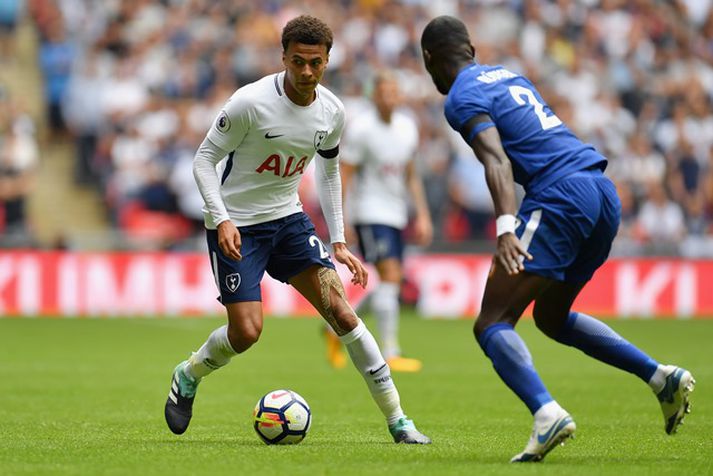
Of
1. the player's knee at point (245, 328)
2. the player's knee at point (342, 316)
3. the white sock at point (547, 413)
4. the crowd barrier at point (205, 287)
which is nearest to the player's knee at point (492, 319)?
the white sock at point (547, 413)

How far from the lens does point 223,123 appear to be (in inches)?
311

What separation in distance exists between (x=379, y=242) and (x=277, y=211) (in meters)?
5.52

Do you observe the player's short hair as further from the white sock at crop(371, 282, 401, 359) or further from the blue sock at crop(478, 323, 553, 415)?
the white sock at crop(371, 282, 401, 359)

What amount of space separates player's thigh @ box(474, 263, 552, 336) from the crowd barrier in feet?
45.3

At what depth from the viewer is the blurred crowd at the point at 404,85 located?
2245 cm

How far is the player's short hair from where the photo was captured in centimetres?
725

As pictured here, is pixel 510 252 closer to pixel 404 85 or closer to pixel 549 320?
pixel 549 320

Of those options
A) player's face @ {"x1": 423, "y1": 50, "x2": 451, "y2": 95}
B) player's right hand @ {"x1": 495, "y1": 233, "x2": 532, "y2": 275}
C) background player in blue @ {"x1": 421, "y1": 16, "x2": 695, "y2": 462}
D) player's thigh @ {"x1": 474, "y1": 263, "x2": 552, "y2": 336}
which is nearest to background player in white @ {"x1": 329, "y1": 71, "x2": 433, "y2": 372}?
background player in blue @ {"x1": 421, "y1": 16, "x2": 695, "y2": 462}

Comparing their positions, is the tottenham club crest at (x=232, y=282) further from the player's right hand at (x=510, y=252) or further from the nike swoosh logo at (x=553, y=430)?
the nike swoosh logo at (x=553, y=430)

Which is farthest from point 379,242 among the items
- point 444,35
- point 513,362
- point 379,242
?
point 513,362

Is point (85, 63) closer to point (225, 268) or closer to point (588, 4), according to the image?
point (588, 4)

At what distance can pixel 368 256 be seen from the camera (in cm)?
1380

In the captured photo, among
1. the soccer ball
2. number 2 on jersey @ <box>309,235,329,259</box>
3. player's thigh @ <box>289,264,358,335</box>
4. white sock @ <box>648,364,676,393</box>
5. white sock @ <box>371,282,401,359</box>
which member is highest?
number 2 on jersey @ <box>309,235,329,259</box>

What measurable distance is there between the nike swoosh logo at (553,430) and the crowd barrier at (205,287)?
1422 centimetres
